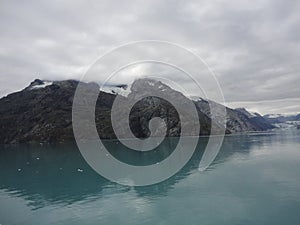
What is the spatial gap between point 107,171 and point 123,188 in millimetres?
16255

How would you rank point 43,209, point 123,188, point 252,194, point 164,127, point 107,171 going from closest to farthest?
1. point 43,209
2. point 252,194
3. point 123,188
4. point 107,171
5. point 164,127

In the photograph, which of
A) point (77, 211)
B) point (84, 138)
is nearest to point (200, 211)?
point (77, 211)

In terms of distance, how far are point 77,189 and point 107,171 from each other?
49.0ft

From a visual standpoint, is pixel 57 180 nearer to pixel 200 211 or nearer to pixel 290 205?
pixel 200 211

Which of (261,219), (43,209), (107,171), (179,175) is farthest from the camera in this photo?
(107,171)

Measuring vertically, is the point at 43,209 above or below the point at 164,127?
below

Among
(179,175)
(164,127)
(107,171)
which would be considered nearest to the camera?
(179,175)

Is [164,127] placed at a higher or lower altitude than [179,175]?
higher

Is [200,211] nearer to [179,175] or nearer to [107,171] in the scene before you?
[179,175]

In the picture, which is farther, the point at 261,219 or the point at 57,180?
the point at 57,180

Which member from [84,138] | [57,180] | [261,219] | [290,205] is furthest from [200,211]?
[84,138]

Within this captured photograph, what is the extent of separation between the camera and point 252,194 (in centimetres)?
3197

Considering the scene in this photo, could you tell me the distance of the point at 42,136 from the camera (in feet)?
610

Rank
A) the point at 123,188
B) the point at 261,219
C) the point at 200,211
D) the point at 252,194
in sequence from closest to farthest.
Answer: the point at 261,219
the point at 200,211
the point at 252,194
the point at 123,188
